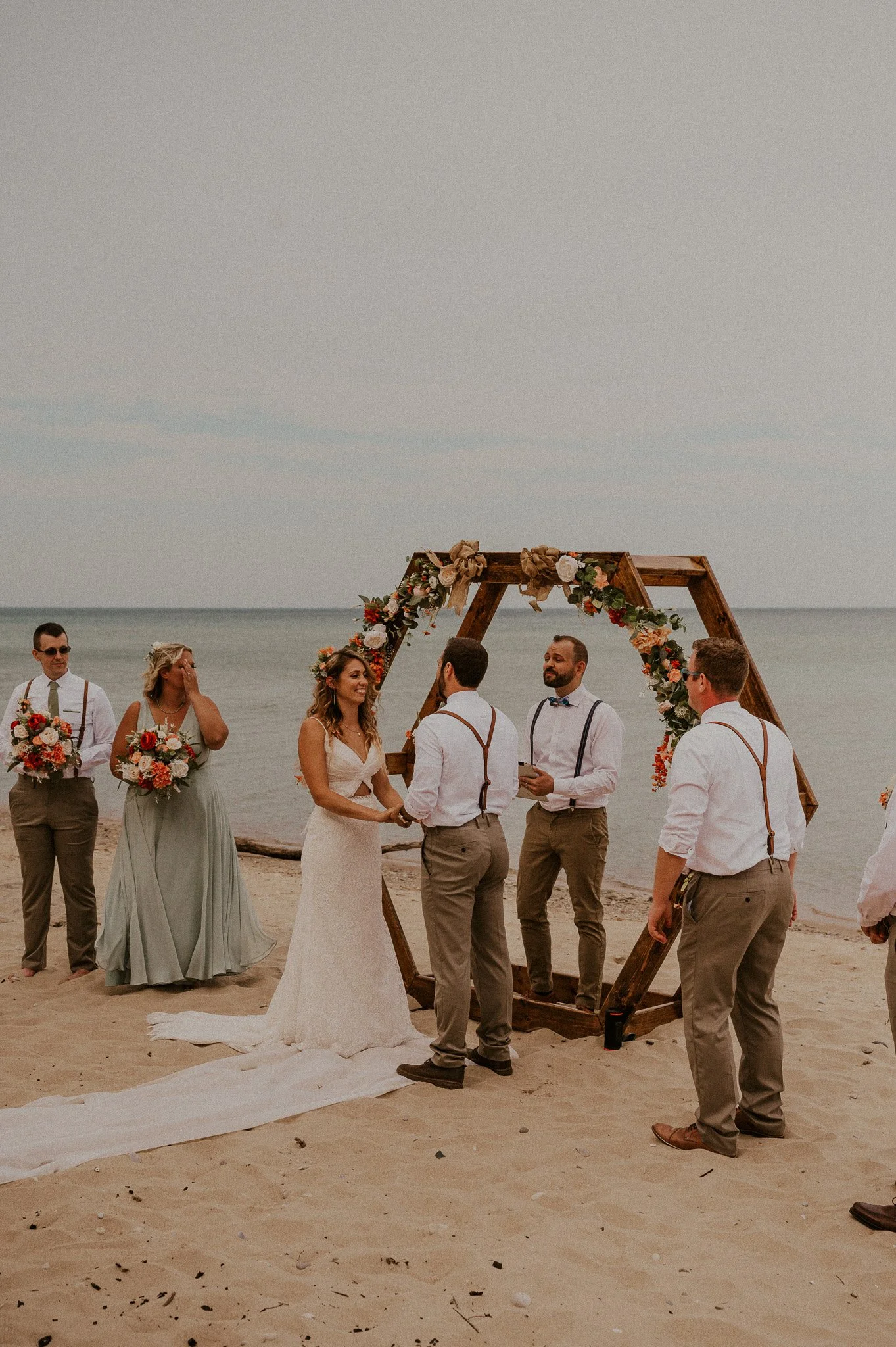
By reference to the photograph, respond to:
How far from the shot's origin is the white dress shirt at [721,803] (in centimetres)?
425

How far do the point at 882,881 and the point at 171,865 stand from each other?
4408mm

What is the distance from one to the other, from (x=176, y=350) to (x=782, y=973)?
55737mm

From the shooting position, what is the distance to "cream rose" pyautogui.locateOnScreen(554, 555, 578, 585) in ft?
19.0

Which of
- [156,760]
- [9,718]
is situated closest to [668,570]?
[156,760]

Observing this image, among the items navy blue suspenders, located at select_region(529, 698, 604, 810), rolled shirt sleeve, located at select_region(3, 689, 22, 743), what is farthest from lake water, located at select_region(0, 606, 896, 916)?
rolled shirt sleeve, located at select_region(3, 689, 22, 743)

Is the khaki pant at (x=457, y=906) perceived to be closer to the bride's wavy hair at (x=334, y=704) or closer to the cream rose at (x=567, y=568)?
the bride's wavy hair at (x=334, y=704)

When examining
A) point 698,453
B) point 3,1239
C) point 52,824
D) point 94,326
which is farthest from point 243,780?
point 94,326

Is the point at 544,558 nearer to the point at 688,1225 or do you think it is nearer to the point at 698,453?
the point at 688,1225

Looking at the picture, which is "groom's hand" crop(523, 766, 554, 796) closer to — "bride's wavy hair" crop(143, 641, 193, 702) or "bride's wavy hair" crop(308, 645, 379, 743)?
"bride's wavy hair" crop(308, 645, 379, 743)

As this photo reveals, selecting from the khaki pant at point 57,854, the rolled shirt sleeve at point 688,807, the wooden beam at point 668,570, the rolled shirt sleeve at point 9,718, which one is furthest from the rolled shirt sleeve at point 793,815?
the rolled shirt sleeve at point 9,718

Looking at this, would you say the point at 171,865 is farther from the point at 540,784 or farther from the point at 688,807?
the point at 688,807

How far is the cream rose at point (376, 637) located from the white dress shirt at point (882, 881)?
348 cm

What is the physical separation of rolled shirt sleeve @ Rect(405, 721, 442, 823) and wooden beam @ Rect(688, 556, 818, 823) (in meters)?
1.50

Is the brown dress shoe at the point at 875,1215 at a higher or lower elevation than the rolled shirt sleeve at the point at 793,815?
lower
